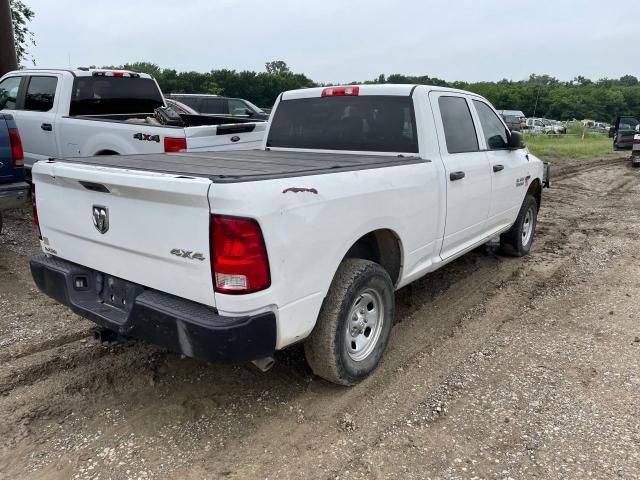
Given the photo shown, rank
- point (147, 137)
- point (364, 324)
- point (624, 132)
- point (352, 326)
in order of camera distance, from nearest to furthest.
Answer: point (352, 326), point (364, 324), point (147, 137), point (624, 132)

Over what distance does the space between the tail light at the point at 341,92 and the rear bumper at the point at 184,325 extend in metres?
2.48

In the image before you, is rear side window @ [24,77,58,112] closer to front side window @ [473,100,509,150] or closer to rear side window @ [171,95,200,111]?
front side window @ [473,100,509,150]

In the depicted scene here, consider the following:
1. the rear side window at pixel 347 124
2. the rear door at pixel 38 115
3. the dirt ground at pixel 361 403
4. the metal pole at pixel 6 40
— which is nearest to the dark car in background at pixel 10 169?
the dirt ground at pixel 361 403

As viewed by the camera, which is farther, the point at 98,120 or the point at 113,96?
the point at 113,96

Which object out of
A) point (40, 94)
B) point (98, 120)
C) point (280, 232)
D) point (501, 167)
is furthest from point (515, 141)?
point (40, 94)

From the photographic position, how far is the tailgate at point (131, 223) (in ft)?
8.39

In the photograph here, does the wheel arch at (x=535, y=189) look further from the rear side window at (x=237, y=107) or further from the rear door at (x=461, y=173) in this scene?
the rear side window at (x=237, y=107)

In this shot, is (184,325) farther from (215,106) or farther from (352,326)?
(215,106)

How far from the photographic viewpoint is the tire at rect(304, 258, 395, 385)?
3113 mm

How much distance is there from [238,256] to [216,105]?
13.3m

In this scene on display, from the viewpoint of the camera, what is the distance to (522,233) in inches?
253

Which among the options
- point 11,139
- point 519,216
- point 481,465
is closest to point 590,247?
point 519,216

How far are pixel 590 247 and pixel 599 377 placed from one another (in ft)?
13.1

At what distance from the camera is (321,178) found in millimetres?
2900
